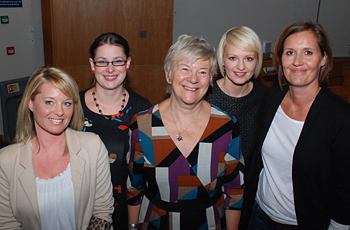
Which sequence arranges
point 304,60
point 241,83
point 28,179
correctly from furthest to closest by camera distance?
1. point 241,83
2. point 304,60
3. point 28,179

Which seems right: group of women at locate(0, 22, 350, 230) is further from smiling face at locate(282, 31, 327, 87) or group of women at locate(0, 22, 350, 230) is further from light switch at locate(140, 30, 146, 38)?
light switch at locate(140, 30, 146, 38)

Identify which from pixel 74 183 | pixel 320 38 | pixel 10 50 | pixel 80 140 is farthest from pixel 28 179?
pixel 10 50

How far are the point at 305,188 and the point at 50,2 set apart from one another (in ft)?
13.0

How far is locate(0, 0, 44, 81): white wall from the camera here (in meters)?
4.26

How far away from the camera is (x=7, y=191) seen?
1582mm

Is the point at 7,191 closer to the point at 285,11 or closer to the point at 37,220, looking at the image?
the point at 37,220

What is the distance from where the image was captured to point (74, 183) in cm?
A: 166

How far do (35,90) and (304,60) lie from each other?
1.51 m

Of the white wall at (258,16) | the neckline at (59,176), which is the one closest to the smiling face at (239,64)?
the neckline at (59,176)

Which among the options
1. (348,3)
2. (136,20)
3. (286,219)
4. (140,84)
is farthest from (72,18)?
(348,3)

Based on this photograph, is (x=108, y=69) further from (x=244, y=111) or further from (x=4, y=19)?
(x=4, y=19)

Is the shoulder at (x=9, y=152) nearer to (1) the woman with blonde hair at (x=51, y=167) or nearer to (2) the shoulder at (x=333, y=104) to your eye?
(1) the woman with blonde hair at (x=51, y=167)

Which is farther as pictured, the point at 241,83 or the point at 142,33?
the point at 142,33

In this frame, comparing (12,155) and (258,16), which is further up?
(258,16)
